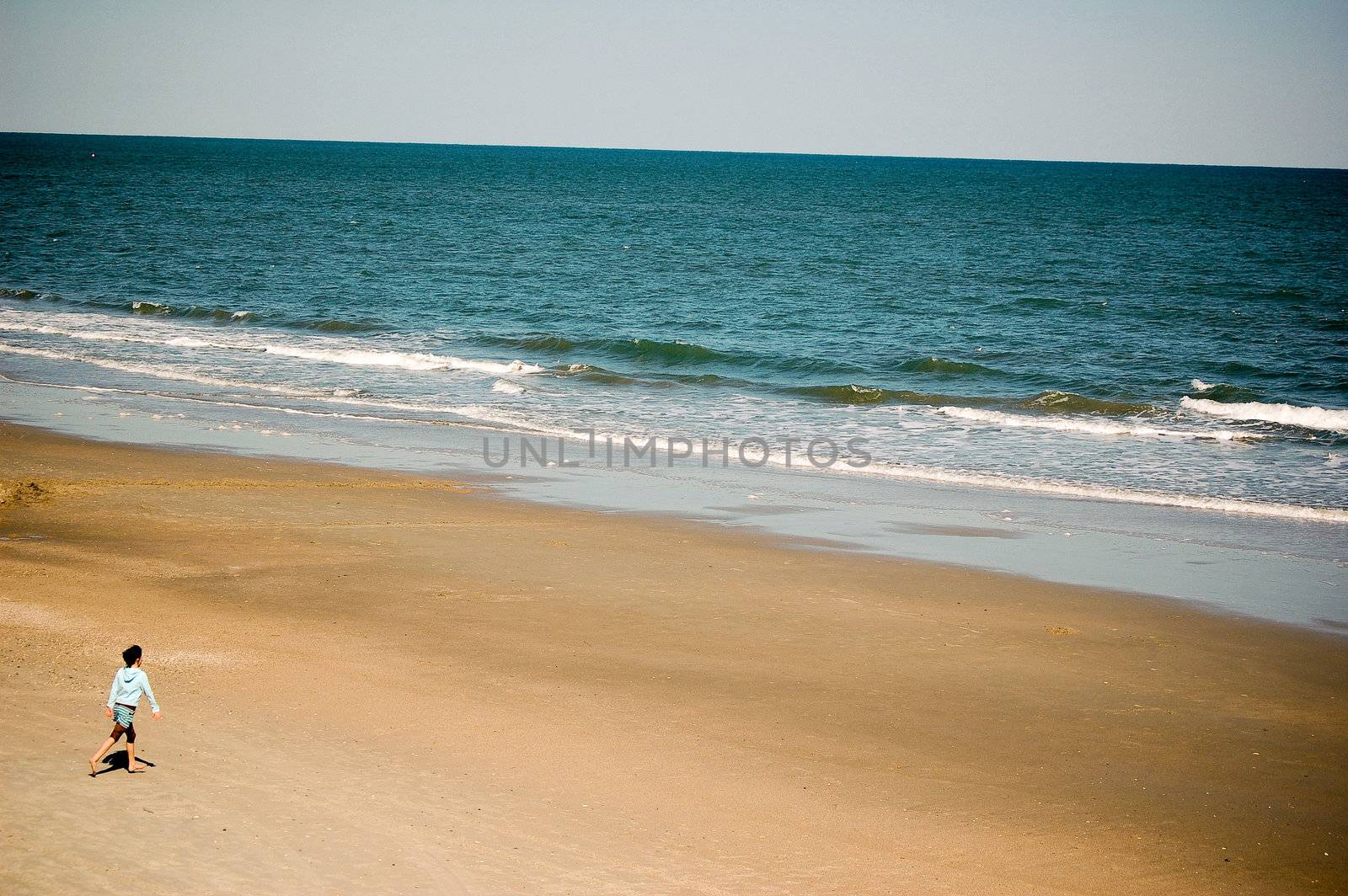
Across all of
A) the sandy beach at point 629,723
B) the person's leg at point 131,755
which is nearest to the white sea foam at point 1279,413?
the sandy beach at point 629,723

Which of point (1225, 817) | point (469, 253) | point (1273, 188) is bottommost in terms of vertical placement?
point (1225, 817)

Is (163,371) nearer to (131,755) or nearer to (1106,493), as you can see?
(1106,493)

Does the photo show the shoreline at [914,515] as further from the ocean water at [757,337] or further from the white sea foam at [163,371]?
the white sea foam at [163,371]

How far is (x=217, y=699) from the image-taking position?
8094 millimetres

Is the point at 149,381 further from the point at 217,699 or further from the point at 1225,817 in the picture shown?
the point at 1225,817

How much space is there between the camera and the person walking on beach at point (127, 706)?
6.86 m

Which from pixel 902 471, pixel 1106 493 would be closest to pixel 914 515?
pixel 902 471

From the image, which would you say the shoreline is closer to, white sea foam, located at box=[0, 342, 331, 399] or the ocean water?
the ocean water

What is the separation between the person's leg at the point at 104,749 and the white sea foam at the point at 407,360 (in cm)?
2083

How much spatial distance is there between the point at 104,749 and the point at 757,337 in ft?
90.0

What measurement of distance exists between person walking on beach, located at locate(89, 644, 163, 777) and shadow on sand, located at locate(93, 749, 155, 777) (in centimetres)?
3

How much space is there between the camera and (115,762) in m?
6.96

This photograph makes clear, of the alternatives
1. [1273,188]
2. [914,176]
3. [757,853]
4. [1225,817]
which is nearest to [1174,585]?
[1225,817]

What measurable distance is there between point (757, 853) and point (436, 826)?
6.22 ft
